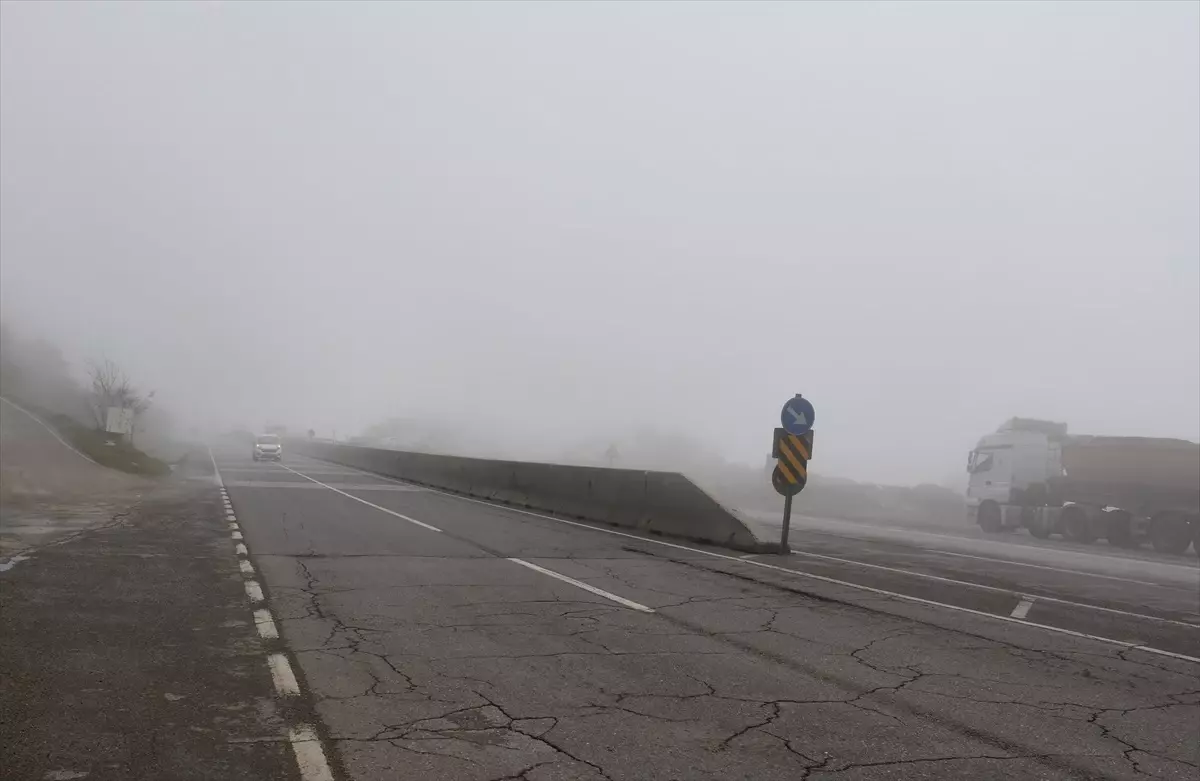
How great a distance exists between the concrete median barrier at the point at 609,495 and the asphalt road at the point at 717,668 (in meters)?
2.52

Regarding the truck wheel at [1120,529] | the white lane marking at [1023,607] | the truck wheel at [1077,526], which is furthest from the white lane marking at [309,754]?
the truck wheel at [1077,526]

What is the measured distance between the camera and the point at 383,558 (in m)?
12.2

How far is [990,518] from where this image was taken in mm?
28781

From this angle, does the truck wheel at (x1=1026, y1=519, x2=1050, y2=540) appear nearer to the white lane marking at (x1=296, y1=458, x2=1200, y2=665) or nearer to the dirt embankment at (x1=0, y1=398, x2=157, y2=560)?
the white lane marking at (x1=296, y1=458, x2=1200, y2=665)

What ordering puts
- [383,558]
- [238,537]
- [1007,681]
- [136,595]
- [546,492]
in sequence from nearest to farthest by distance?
1. [1007,681]
2. [136,595]
3. [383,558]
4. [238,537]
5. [546,492]

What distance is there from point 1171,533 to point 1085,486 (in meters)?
2.87

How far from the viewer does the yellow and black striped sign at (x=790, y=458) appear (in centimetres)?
1533

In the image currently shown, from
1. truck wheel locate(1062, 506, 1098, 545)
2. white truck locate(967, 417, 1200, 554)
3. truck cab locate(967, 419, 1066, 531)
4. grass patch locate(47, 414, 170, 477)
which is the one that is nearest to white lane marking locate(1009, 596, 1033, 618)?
white truck locate(967, 417, 1200, 554)

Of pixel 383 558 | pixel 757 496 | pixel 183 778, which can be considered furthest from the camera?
pixel 757 496

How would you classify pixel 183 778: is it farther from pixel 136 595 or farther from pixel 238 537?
Result: pixel 238 537

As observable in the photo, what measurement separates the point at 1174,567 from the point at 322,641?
58.8 ft

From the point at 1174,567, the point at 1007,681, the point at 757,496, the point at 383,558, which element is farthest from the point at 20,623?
the point at 757,496

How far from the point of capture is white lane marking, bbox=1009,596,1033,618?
9.91 metres

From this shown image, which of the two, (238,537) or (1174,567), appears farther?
(1174,567)
